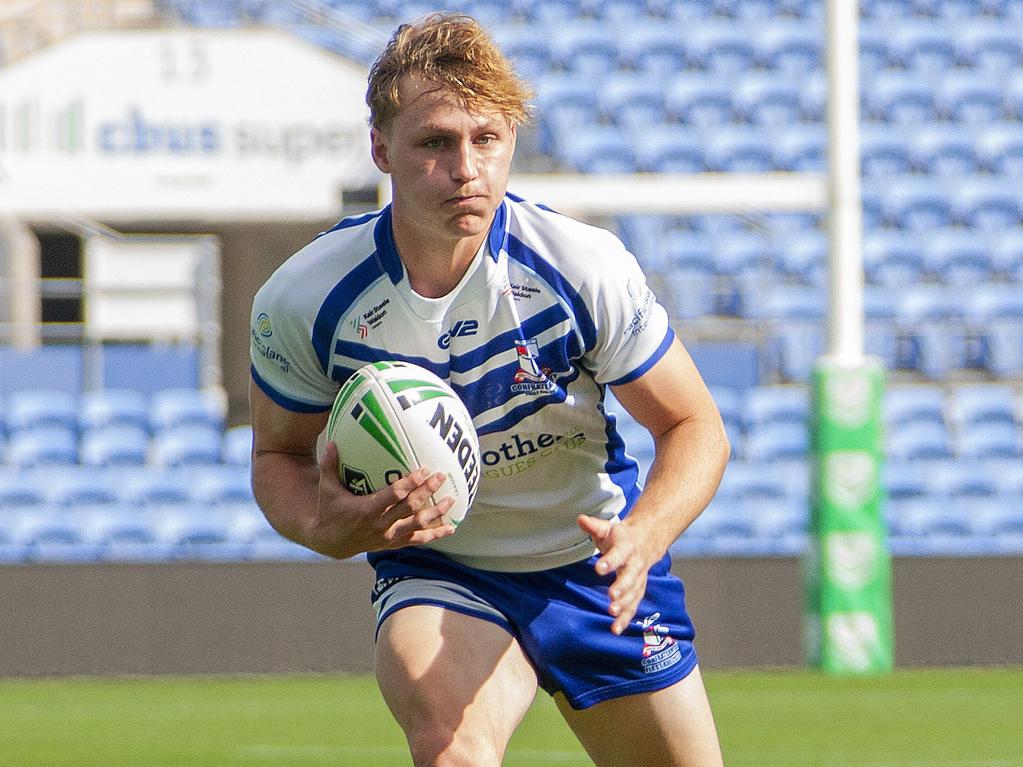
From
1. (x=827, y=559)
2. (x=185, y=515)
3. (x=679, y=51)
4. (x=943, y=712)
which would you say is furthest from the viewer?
(x=679, y=51)

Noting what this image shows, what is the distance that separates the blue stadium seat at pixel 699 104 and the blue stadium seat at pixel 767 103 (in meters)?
0.12

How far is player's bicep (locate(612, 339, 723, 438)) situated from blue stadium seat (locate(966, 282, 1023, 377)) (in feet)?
31.3

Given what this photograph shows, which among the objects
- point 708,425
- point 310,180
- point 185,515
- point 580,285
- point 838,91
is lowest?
point 185,515

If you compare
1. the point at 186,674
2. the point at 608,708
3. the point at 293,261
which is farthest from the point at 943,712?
the point at 293,261

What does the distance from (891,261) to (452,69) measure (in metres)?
12.2

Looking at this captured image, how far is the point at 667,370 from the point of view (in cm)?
358

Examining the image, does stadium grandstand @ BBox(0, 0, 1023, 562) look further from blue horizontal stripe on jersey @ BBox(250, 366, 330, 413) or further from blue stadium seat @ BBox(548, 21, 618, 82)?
blue horizontal stripe on jersey @ BBox(250, 366, 330, 413)

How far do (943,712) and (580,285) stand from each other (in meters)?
5.83

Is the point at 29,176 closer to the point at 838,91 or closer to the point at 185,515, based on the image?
the point at 185,515

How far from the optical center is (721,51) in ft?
55.2

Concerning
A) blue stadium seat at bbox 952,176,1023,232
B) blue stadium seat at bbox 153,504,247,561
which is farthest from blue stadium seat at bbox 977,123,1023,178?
blue stadium seat at bbox 153,504,247,561

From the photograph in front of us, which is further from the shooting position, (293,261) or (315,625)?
(315,625)

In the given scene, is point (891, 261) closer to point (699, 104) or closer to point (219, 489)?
point (699, 104)

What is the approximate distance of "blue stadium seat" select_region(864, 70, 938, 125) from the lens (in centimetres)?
1652
